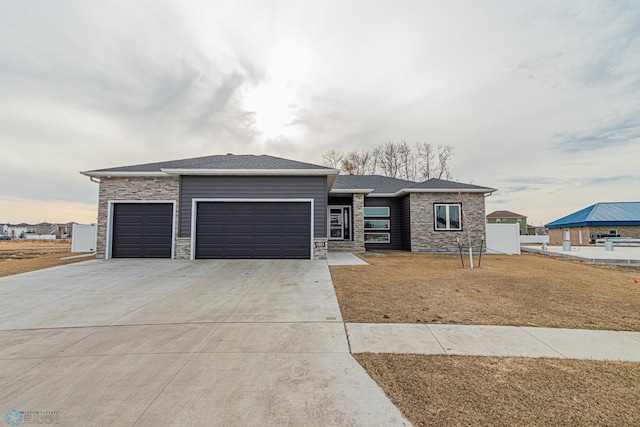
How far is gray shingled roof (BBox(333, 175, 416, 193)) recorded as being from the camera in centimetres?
1635

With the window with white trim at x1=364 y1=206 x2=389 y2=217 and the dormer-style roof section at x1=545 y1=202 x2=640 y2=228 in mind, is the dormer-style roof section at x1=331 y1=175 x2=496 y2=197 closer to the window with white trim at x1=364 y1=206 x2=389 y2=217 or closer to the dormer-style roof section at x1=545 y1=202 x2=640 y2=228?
the window with white trim at x1=364 y1=206 x2=389 y2=217

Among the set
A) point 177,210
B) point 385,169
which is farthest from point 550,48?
point 385,169

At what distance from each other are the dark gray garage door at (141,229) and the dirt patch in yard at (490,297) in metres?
7.50

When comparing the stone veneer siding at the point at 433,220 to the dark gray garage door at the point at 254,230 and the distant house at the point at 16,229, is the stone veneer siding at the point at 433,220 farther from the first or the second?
the distant house at the point at 16,229

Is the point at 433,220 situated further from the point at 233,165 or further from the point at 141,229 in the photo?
the point at 141,229

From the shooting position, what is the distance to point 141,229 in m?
11.8

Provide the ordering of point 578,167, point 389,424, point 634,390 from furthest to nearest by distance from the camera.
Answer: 1. point 578,167
2. point 634,390
3. point 389,424

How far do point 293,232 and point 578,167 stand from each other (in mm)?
17148

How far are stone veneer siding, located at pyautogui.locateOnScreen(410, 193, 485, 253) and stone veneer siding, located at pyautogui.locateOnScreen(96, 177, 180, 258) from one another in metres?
11.3

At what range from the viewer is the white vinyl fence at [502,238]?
15445mm

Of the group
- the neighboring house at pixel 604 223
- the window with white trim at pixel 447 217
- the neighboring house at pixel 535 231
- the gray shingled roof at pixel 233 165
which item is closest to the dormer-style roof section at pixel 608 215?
the neighboring house at pixel 604 223

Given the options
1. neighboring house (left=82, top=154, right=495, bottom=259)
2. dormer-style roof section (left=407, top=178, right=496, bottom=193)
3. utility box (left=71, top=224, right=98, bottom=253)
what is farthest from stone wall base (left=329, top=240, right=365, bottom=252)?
utility box (left=71, top=224, right=98, bottom=253)

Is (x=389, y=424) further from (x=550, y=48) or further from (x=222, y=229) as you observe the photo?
(x=550, y=48)

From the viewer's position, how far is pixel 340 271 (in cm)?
880
